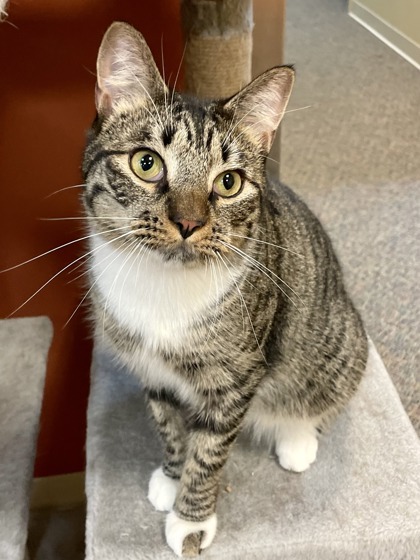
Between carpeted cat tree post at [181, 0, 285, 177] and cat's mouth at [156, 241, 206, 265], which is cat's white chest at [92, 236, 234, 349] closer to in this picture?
cat's mouth at [156, 241, 206, 265]

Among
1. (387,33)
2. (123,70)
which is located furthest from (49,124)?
(387,33)

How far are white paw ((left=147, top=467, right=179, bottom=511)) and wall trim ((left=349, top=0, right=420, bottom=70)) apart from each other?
9.68 ft

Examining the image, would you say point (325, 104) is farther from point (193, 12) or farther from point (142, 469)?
point (142, 469)

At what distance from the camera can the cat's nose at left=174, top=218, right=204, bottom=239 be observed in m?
0.77

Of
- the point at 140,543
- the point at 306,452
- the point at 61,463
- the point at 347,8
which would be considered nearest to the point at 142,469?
the point at 140,543

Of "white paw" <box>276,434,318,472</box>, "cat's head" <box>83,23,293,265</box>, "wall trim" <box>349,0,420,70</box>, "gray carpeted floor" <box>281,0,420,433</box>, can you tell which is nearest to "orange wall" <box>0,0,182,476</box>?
"cat's head" <box>83,23,293,265</box>

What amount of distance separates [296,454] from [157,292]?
416 mm

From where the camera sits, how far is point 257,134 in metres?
0.90

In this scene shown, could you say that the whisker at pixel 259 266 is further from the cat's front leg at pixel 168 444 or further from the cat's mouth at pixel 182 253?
the cat's front leg at pixel 168 444

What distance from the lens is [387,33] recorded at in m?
3.64

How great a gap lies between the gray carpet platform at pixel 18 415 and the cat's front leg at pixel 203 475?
0.24 metres

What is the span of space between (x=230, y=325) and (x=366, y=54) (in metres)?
3.05

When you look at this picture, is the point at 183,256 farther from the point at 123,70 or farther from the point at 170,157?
the point at 123,70

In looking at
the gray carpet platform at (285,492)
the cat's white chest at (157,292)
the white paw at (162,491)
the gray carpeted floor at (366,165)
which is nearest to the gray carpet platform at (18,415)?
the gray carpet platform at (285,492)
